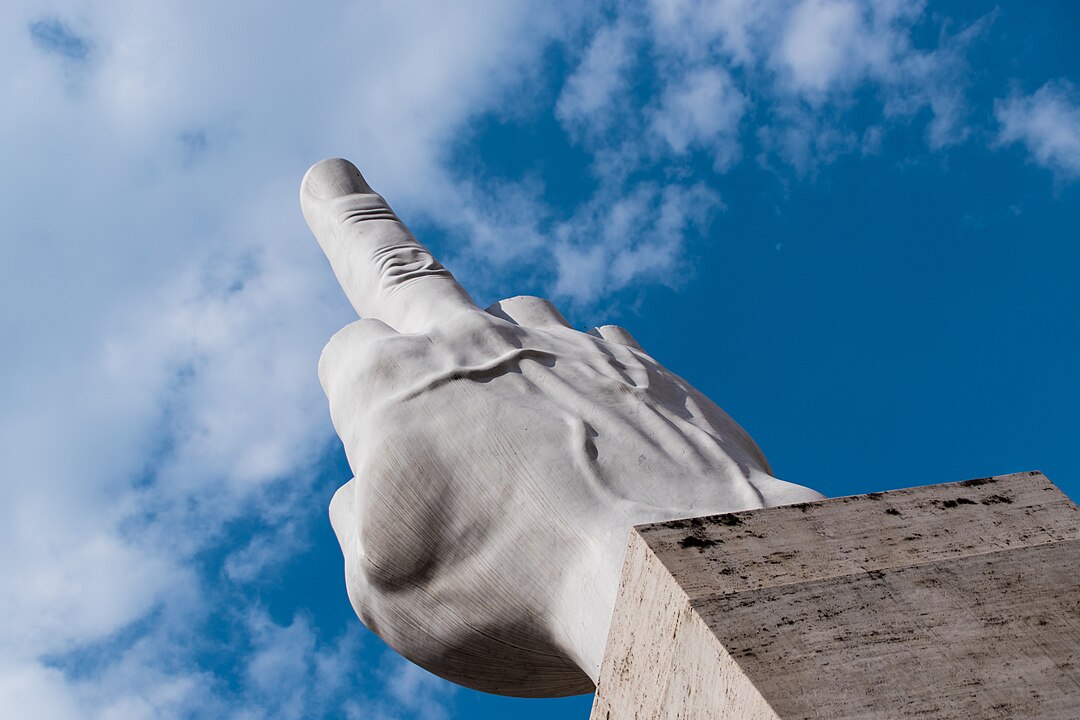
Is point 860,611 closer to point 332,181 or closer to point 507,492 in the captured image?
point 507,492

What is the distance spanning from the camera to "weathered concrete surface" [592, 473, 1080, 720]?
86.4 inches

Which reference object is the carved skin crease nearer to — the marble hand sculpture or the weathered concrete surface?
the marble hand sculpture

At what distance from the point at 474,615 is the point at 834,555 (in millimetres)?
1655

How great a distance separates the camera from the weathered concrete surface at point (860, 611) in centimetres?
220

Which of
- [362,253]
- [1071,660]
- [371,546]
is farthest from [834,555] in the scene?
[362,253]

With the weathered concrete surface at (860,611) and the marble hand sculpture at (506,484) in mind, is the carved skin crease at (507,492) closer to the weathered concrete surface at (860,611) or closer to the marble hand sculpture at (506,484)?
the marble hand sculpture at (506,484)

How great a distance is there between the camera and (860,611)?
238 centimetres

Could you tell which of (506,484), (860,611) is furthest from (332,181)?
(860,611)

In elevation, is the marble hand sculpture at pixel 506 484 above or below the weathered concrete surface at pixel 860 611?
above

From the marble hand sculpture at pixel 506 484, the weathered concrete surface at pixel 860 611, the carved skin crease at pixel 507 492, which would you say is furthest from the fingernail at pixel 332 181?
the weathered concrete surface at pixel 860 611

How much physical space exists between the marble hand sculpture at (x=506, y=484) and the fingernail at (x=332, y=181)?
222 cm

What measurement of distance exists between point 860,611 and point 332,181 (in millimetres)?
5181

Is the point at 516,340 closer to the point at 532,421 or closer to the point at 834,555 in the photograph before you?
the point at 532,421

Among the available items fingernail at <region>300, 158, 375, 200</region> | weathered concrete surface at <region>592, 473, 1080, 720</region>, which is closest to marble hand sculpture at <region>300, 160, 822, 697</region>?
weathered concrete surface at <region>592, 473, 1080, 720</region>
